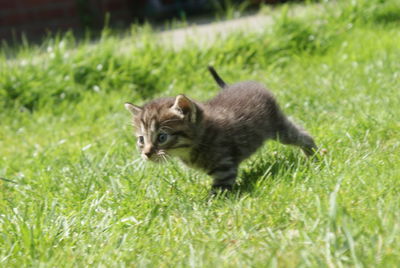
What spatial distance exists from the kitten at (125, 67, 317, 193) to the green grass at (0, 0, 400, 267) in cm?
16

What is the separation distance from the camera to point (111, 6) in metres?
14.2

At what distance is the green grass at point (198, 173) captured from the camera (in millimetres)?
2837

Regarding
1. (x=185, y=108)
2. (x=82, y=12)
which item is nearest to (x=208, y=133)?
(x=185, y=108)

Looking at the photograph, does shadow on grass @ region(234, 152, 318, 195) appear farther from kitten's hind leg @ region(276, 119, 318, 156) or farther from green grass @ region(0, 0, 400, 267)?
kitten's hind leg @ region(276, 119, 318, 156)

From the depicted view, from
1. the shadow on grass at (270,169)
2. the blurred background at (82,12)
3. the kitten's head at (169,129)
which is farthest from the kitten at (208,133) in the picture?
the blurred background at (82,12)

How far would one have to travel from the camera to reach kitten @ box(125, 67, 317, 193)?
4.00 metres

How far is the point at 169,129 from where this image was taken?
3.99 metres

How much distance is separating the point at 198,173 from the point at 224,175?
0.39 meters

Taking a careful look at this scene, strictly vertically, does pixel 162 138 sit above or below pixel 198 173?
above

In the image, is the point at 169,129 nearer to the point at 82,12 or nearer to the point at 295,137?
the point at 295,137

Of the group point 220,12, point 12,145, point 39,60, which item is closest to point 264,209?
point 12,145

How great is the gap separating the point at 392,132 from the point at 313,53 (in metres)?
3.65

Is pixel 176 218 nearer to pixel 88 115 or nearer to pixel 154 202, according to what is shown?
pixel 154 202

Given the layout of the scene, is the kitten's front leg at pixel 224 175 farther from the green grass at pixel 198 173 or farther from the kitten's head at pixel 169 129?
the kitten's head at pixel 169 129
